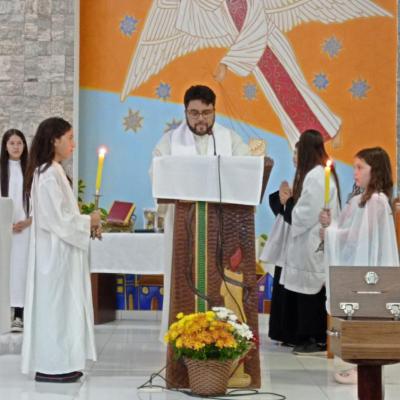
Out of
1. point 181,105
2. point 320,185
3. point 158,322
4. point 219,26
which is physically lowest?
point 158,322

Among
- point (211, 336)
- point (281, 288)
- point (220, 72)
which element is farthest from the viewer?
point (220, 72)

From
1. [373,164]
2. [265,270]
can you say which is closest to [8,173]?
[265,270]

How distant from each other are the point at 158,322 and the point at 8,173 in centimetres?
254

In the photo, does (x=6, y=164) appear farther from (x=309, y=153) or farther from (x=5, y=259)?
(x=309, y=153)

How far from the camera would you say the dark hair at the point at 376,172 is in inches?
233

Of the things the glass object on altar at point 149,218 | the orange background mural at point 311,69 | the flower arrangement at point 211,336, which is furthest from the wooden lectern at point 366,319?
the orange background mural at point 311,69

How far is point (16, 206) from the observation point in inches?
324

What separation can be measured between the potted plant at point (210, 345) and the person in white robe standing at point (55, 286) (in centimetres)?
85

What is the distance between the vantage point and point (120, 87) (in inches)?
409

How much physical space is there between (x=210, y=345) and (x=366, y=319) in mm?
1635

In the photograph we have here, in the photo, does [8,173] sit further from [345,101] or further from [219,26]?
[345,101]

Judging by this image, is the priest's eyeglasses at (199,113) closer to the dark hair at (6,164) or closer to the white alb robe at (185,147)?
the white alb robe at (185,147)

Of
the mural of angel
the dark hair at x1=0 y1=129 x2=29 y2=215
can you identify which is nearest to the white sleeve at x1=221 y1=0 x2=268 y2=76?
the mural of angel

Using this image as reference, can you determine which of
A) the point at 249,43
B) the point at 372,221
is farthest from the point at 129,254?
the point at 372,221
